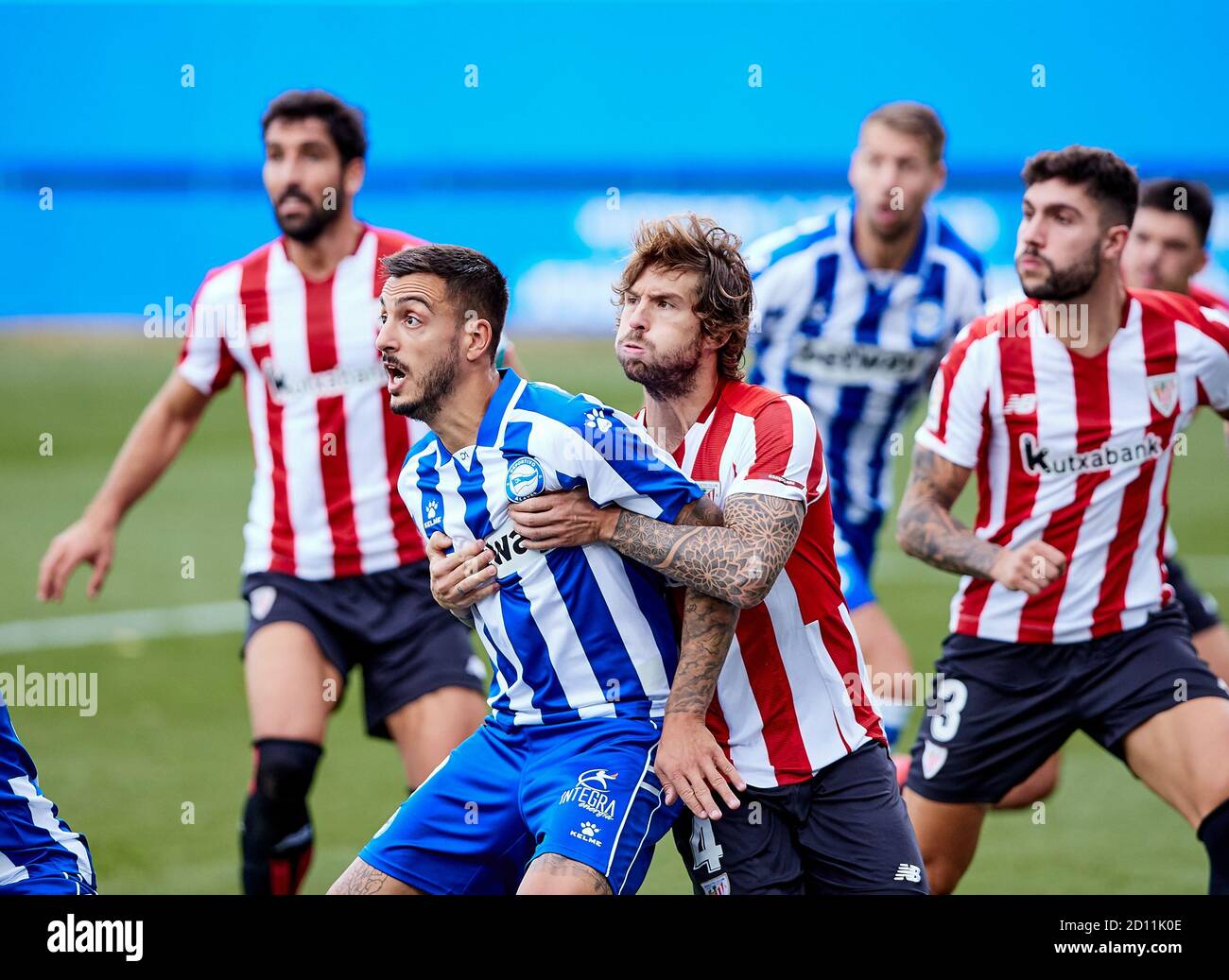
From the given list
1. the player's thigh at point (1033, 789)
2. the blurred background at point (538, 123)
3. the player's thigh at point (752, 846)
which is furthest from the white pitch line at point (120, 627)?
the blurred background at point (538, 123)

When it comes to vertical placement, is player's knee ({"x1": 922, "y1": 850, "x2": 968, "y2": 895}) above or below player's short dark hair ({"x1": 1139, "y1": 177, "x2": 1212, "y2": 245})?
below

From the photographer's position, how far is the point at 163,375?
68.9ft

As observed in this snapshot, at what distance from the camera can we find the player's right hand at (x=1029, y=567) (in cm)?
445

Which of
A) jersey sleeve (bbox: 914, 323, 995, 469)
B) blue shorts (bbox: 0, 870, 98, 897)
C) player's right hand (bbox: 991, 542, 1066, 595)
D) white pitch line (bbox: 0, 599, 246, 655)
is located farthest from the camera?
white pitch line (bbox: 0, 599, 246, 655)

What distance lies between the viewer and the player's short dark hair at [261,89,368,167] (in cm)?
594

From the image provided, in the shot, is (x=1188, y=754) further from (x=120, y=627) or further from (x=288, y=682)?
(x=120, y=627)

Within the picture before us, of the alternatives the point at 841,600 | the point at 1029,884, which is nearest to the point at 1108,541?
the point at 841,600

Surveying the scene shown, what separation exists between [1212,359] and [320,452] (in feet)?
10.1

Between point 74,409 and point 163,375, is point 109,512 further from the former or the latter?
point 163,375

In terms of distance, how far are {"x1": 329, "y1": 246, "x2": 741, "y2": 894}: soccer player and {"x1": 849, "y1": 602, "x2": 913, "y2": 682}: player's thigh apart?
248 cm

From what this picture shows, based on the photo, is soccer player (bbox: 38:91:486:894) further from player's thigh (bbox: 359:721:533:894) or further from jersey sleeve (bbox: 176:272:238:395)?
player's thigh (bbox: 359:721:533:894)

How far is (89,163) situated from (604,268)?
278 inches

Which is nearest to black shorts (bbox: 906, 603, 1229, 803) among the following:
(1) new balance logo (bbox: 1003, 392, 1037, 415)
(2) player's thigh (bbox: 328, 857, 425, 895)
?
(1) new balance logo (bbox: 1003, 392, 1037, 415)

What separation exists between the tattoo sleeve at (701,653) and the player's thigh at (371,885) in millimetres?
799
